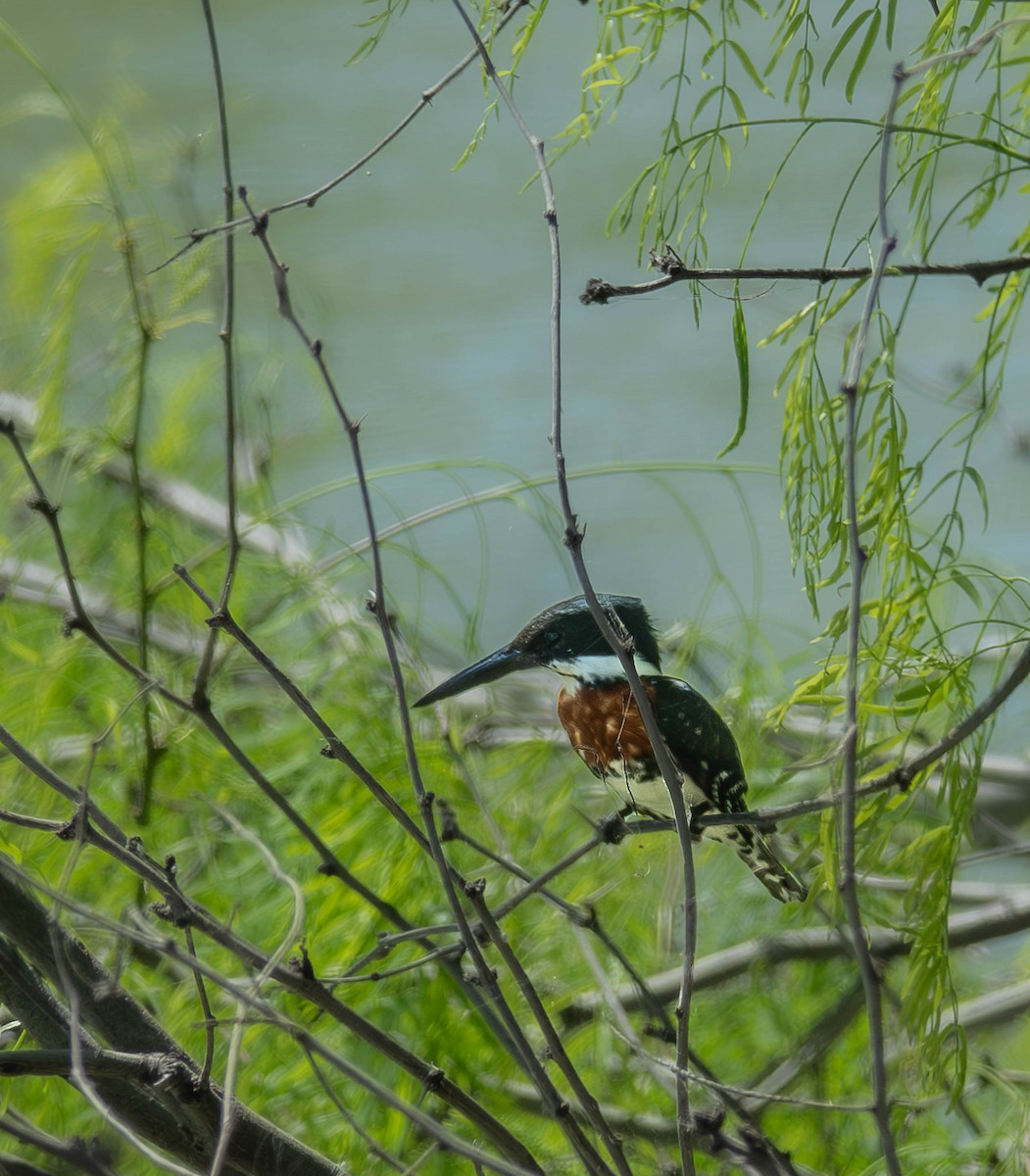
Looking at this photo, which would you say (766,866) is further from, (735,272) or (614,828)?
(735,272)

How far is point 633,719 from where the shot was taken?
74 centimetres

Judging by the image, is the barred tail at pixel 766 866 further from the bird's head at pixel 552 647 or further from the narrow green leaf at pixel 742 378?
the narrow green leaf at pixel 742 378

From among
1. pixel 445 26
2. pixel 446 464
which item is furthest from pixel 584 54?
pixel 446 464

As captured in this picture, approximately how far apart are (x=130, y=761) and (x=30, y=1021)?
48cm

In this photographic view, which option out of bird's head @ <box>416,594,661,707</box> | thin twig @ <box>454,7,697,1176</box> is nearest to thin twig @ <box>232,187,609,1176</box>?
thin twig @ <box>454,7,697,1176</box>

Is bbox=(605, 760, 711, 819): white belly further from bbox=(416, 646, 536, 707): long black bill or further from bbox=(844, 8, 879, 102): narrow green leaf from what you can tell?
bbox=(844, 8, 879, 102): narrow green leaf

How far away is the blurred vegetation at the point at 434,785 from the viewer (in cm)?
60

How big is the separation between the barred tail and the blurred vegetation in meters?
0.03

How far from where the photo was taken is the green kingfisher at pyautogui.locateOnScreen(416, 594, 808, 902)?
63 centimetres

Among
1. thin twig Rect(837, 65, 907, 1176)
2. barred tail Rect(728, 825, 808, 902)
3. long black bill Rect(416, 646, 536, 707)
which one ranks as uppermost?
long black bill Rect(416, 646, 536, 707)

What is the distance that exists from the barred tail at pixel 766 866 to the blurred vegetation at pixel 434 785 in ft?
0.09

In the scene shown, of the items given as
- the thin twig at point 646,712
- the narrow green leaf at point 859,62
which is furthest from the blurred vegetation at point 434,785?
the thin twig at point 646,712

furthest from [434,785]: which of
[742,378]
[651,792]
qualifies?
[742,378]

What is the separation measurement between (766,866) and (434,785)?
31 cm
